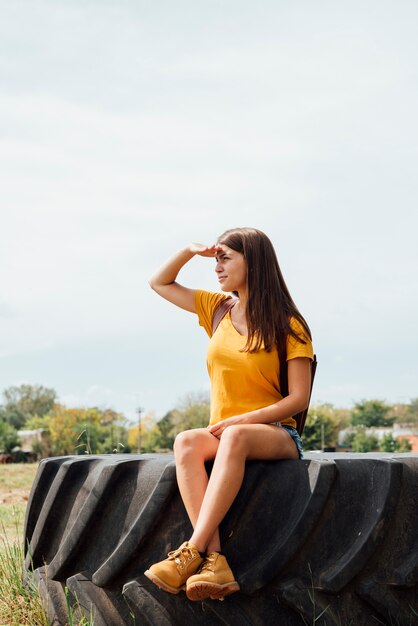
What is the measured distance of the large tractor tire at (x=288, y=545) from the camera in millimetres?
3209

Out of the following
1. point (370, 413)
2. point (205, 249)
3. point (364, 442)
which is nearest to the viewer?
point (205, 249)

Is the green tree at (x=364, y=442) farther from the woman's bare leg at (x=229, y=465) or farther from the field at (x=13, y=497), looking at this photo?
the woman's bare leg at (x=229, y=465)

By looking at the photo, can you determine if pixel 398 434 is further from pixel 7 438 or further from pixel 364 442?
pixel 7 438

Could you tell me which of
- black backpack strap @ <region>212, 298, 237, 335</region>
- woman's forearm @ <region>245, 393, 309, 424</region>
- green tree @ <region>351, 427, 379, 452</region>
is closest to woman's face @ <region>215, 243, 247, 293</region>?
black backpack strap @ <region>212, 298, 237, 335</region>

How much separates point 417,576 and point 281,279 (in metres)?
1.48

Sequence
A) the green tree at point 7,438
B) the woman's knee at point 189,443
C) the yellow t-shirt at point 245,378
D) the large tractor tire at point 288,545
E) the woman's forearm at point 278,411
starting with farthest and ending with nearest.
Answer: the green tree at point 7,438 < the yellow t-shirt at point 245,378 < the woman's forearm at point 278,411 < the woman's knee at point 189,443 < the large tractor tire at point 288,545

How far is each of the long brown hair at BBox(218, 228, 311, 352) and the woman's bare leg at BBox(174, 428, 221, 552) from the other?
557mm

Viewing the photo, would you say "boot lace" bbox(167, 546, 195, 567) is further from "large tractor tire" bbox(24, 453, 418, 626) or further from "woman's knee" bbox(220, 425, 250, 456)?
"woman's knee" bbox(220, 425, 250, 456)

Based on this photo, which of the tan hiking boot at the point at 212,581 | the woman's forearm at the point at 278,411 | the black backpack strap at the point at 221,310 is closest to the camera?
the tan hiking boot at the point at 212,581

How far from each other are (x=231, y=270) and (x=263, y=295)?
0.20 m

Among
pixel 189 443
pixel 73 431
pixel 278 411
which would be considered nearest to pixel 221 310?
pixel 278 411

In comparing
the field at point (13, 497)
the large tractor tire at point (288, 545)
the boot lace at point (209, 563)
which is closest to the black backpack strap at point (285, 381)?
the large tractor tire at point (288, 545)

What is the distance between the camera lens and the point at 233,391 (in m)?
3.74

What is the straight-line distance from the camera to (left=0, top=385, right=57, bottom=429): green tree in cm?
5162
